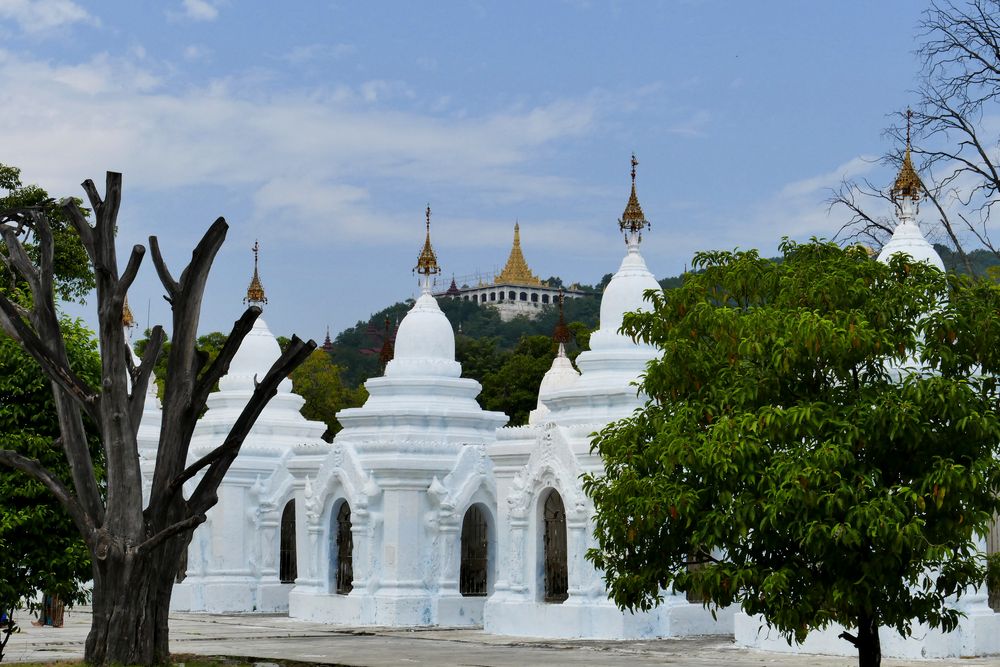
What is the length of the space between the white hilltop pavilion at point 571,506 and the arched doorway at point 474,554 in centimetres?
289

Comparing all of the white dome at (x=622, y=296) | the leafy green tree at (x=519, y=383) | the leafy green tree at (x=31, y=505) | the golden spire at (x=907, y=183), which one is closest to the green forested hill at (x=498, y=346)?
the leafy green tree at (x=519, y=383)

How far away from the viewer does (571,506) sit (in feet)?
82.4

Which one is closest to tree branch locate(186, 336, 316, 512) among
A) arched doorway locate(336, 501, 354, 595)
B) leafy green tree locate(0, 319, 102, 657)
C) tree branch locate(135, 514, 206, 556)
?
tree branch locate(135, 514, 206, 556)

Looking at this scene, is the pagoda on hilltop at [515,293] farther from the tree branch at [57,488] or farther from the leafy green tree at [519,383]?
the tree branch at [57,488]

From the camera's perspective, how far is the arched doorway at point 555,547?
26562 mm

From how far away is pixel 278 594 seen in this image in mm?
34375

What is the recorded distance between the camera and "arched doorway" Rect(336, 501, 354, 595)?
31.0 meters

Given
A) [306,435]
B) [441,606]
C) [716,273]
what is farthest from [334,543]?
[716,273]

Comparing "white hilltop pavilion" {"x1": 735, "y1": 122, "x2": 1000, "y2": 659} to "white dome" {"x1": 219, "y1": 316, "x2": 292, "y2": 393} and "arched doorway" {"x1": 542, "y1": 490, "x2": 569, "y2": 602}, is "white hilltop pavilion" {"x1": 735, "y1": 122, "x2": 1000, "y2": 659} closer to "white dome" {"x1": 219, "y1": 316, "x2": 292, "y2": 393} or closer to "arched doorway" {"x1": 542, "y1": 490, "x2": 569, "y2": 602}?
"arched doorway" {"x1": 542, "y1": 490, "x2": 569, "y2": 602}

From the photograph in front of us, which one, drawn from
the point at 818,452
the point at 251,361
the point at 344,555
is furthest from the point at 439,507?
the point at 818,452

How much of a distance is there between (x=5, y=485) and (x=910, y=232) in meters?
14.4

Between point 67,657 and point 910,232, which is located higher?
point 910,232

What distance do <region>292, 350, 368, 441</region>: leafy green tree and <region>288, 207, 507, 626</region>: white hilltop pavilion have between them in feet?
84.4

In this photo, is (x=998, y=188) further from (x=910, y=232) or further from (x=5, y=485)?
(x=5, y=485)
